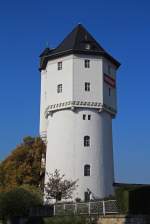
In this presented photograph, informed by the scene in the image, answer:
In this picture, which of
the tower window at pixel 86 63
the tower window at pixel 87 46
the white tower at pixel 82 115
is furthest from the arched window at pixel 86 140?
the tower window at pixel 87 46

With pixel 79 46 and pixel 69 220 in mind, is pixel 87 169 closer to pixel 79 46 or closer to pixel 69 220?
pixel 79 46

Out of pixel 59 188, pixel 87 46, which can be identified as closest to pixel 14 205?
pixel 59 188

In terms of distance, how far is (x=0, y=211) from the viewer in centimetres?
3769

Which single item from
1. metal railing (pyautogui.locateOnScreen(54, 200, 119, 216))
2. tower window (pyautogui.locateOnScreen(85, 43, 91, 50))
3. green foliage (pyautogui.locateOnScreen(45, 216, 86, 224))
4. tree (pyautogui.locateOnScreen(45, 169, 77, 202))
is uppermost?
tower window (pyautogui.locateOnScreen(85, 43, 91, 50))

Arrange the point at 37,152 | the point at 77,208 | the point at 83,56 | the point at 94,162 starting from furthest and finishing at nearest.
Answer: the point at 37,152
the point at 83,56
the point at 94,162
the point at 77,208

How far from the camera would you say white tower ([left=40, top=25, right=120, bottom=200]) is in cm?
5000

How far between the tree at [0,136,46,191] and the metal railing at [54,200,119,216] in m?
22.4

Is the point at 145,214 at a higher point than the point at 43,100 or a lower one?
lower

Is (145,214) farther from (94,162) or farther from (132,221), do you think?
(94,162)

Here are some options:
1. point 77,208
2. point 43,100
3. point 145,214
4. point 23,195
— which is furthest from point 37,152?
point 145,214

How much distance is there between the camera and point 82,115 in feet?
170

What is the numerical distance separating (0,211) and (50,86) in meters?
19.8

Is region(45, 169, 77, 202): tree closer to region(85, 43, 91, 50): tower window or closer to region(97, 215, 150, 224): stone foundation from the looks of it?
region(85, 43, 91, 50): tower window

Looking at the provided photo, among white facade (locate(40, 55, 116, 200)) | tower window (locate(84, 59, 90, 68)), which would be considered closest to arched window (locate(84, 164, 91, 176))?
white facade (locate(40, 55, 116, 200))
